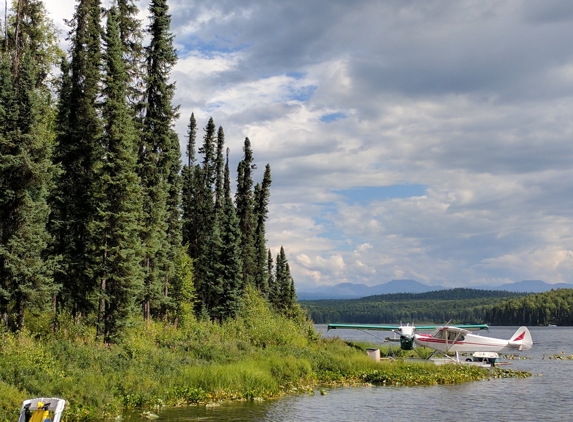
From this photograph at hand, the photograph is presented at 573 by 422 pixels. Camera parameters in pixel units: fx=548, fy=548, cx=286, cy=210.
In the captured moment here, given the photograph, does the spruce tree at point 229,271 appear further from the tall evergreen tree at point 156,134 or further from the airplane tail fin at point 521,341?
the airplane tail fin at point 521,341

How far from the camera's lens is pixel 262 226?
81000 millimetres

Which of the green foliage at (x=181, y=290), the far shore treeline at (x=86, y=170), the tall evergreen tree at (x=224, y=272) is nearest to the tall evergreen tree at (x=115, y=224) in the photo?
the far shore treeline at (x=86, y=170)

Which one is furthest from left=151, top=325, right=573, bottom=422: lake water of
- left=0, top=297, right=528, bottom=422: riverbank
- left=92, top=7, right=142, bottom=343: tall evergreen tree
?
left=92, top=7, right=142, bottom=343: tall evergreen tree

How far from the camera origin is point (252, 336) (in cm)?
3453

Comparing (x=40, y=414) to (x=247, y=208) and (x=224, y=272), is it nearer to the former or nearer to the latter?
(x=224, y=272)

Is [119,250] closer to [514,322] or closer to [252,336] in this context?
[252,336]

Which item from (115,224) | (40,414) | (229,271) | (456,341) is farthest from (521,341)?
(40,414)

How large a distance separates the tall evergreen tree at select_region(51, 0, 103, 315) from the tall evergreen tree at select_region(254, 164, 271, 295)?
151 ft

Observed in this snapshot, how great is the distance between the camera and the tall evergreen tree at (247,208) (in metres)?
70.3

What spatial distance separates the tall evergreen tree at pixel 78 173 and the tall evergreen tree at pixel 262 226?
45951 millimetres

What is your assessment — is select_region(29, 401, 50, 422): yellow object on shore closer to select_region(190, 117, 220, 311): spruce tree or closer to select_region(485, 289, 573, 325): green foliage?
select_region(190, 117, 220, 311): spruce tree

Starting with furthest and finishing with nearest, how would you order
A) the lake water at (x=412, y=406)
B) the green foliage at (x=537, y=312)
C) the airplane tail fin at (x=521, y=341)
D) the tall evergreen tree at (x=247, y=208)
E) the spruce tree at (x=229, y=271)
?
the green foliage at (x=537, y=312)
the tall evergreen tree at (x=247, y=208)
the spruce tree at (x=229, y=271)
the airplane tail fin at (x=521, y=341)
the lake water at (x=412, y=406)

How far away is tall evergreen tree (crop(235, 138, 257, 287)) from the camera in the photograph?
70.3 metres

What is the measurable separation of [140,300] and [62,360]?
15.3 metres
